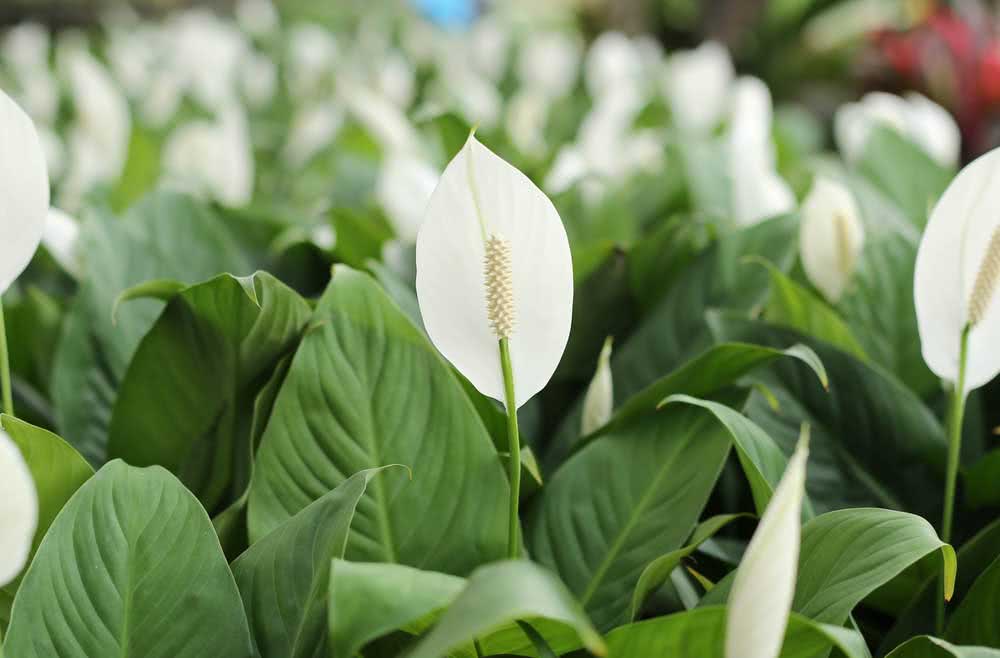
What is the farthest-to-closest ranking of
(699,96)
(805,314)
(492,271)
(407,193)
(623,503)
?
(699,96) < (407,193) < (805,314) < (623,503) < (492,271)

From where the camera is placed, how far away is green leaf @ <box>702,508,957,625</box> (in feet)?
1.34

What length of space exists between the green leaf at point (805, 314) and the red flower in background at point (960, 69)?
1.49 metres

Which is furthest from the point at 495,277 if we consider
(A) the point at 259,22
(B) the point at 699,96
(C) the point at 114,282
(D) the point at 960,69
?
(A) the point at 259,22

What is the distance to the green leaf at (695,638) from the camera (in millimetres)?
383

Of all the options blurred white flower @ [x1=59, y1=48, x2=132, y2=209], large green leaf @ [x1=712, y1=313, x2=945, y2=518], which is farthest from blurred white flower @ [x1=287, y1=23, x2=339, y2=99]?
large green leaf @ [x1=712, y1=313, x2=945, y2=518]

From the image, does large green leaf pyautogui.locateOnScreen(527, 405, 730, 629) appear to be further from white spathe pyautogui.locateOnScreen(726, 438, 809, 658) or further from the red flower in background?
the red flower in background

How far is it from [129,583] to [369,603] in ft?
0.45

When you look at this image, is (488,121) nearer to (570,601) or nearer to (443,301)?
(443,301)

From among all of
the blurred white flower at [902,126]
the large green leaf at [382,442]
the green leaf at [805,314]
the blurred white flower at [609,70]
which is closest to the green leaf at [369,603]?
the large green leaf at [382,442]

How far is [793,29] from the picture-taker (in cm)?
313

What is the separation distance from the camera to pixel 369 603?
354 millimetres

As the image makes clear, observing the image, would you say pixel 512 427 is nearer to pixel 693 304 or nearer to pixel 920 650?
pixel 920 650

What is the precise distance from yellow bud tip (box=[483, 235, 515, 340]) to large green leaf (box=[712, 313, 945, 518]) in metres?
0.22

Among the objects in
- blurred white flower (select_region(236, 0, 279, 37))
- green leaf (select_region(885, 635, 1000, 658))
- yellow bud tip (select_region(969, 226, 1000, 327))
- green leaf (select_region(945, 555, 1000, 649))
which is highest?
blurred white flower (select_region(236, 0, 279, 37))
